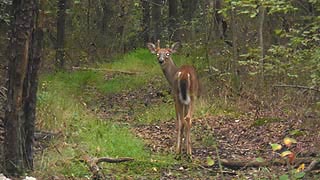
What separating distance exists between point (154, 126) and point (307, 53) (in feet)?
11.3

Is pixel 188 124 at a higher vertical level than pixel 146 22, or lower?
lower

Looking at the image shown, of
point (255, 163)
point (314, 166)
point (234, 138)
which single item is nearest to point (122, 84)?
point (234, 138)

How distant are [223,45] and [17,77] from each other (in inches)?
399

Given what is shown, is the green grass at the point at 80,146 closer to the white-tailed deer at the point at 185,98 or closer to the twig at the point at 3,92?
the white-tailed deer at the point at 185,98

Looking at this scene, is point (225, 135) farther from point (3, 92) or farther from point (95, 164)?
point (95, 164)

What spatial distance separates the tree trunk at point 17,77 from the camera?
697 cm

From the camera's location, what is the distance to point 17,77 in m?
6.98

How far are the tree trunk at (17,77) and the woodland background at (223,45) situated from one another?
0.23 meters

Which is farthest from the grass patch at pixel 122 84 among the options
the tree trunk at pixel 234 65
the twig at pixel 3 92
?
the twig at pixel 3 92

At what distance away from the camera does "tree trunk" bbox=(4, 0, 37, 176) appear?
22.9 feet

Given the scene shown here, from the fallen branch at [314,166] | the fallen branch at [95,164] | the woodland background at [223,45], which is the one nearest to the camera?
the fallen branch at [314,166]

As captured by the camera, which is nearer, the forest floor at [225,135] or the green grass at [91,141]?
the green grass at [91,141]

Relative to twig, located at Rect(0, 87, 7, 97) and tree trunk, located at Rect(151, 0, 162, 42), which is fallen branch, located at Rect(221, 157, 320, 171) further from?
tree trunk, located at Rect(151, 0, 162, 42)

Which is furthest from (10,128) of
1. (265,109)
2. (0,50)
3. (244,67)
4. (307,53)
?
(0,50)
